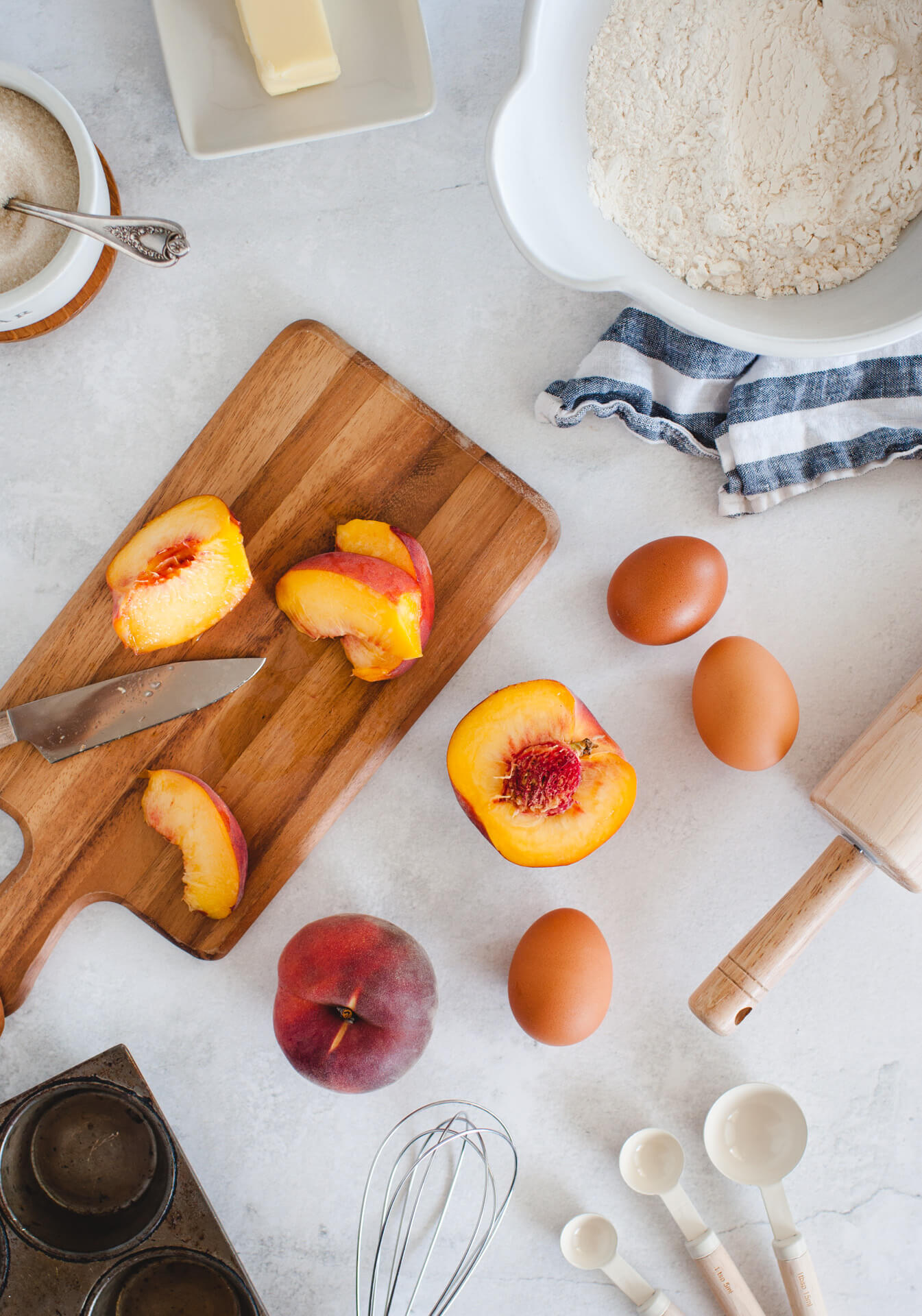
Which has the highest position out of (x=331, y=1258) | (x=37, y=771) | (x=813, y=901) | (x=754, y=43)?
(x=754, y=43)

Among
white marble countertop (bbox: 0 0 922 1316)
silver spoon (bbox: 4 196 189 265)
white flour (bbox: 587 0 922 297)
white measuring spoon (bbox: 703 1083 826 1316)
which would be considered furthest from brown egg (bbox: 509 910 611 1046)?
silver spoon (bbox: 4 196 189 265)

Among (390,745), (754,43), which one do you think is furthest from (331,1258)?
(754,43)

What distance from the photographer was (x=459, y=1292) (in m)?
0.80

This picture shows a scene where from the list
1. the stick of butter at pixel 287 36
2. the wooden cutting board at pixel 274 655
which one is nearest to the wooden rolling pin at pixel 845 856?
the wooden cutting board at pixel 274 655

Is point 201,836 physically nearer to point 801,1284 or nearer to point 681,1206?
point 681,1206

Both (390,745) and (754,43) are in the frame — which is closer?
(754,43)

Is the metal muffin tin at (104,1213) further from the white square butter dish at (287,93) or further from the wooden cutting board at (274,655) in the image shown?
the white square butter dish at (287,93)

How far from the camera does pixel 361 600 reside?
2.31 ft

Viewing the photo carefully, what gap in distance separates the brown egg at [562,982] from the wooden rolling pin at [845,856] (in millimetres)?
91

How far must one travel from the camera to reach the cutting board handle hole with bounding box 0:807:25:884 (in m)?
0.81

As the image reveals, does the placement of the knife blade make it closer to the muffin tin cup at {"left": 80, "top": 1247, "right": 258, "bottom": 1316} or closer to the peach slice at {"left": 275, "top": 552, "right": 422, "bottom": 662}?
the peach slice at {"left": 275, "top": 552, "right": 422, "bottom": 662}

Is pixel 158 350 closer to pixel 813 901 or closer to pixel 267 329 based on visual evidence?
pixel 267 329

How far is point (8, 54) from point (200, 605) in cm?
56

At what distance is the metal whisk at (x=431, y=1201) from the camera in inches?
31.5
